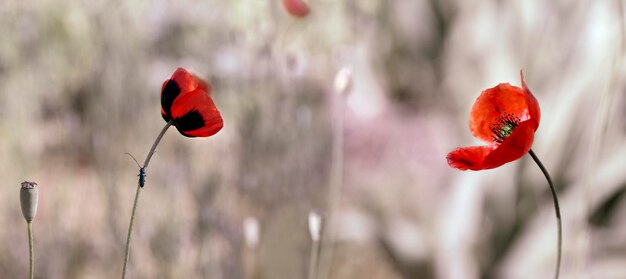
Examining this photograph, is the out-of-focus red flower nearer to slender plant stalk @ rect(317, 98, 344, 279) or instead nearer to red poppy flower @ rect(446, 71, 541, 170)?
slender plant stalk @ rect(317, 98, 344, 279)

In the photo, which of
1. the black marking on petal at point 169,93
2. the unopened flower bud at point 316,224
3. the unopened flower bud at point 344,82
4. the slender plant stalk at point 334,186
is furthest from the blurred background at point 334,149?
the black marking on petal at point 169,93

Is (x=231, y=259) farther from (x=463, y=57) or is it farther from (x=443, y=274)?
(x=463, y=57)

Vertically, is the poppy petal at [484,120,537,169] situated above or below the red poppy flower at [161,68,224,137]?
below

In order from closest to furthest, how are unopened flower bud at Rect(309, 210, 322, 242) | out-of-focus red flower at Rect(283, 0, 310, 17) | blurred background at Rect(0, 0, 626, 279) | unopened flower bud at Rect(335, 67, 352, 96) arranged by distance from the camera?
unopened flower bud at Rect(309, 210, 322, 242) → unopened flower bud at Rect(335, 67, 352, 96) → out-of-focus red flower at Rect(283, 0, 310, 17) → blurred background at Rect(0, 0, 626, 279)

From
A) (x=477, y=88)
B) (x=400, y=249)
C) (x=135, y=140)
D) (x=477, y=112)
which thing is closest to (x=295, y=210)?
(x=400, y=249)

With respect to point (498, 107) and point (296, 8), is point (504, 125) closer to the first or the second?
point (498, 107)

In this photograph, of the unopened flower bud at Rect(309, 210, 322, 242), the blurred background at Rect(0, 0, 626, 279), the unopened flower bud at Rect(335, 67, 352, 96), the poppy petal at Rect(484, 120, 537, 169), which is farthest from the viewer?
the blurred background at Rect(0, 0, 626, 279)

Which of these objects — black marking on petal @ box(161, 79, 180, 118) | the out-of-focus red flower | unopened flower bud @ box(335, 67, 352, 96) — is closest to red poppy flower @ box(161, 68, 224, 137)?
black marking on petal @ box(161, 79, 180, 118)

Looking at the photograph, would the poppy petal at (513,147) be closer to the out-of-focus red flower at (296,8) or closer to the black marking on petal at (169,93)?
the black marking on petal at (169,93)
